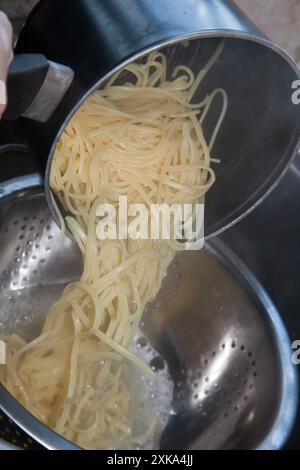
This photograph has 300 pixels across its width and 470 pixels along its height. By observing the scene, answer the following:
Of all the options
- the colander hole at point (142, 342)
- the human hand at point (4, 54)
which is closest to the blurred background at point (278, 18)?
the human hand at point (4, 54)

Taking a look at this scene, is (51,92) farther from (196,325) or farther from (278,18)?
(278,18)

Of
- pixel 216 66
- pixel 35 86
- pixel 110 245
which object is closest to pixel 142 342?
pixel 110 245

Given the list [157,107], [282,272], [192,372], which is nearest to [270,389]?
[192,372]

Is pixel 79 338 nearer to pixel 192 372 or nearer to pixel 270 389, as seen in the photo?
pixel 192 372

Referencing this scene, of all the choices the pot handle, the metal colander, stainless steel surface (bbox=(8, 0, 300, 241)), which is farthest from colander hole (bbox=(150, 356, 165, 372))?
the pot handle

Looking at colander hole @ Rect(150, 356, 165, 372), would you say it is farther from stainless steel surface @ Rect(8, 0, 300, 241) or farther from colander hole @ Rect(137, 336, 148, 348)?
stainless steel surface @ Rect(8, 0, 300, 241)

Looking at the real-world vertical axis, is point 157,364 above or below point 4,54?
below

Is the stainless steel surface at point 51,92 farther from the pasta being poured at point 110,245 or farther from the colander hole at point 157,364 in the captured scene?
the colander hole at point 157,364
